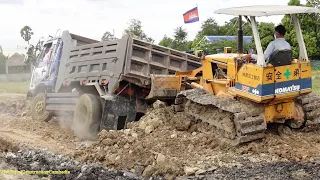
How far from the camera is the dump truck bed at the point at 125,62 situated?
10.5m

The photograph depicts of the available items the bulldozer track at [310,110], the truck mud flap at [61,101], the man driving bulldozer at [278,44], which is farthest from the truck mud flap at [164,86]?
the man driving bulldozer at [278,44]

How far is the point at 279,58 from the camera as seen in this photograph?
313 inches

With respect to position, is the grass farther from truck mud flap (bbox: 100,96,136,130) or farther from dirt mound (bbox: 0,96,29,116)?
truck mud flap (bbox: 100,96,136,130)

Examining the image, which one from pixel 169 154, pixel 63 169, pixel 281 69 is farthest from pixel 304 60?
pixel 63 169

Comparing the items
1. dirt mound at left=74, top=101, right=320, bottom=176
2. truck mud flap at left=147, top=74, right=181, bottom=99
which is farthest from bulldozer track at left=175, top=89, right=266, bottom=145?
truck mud flap at left=147, top=74, right=181, bottom=99

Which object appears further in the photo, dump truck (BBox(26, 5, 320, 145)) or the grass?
the grass

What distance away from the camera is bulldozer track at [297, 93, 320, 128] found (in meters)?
8.88

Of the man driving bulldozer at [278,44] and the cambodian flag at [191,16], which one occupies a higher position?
the cambodian flag at [191,16]

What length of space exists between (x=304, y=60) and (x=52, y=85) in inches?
282

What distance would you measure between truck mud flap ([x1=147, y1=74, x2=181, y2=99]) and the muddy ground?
16.0 inches

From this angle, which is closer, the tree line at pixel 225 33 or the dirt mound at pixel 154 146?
the dirt mound at pixel 154 146

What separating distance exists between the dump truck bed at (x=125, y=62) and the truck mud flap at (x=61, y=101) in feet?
1.44

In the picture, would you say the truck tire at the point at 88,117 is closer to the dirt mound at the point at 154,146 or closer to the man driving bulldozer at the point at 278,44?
the dirt mound at the point at 154,146

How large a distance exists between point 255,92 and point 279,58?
2.19ft
